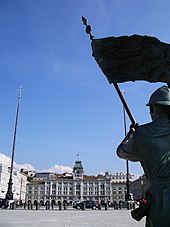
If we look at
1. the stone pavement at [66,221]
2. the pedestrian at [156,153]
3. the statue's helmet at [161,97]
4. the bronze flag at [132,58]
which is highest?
the bronze flag at [132,58]

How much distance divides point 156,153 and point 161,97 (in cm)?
55

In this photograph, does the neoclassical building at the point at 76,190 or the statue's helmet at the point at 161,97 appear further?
the neoclassical building at the point at 76,190

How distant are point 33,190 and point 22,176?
46.8 ft

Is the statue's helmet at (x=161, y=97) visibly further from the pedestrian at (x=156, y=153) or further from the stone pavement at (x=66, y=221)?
the stone pavement at (x=66, y=221)

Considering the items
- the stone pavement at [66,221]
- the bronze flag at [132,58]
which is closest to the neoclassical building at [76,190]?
the stone pavement at [66,221]

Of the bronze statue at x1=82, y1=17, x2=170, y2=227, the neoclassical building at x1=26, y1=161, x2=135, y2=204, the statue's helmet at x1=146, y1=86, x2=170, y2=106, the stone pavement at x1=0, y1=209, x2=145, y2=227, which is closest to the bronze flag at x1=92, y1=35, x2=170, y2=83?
the bronze statue at x1=82, y1=17, x2=170, y2=227

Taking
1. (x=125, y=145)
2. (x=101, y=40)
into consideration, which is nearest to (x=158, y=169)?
(x=125, y=145)

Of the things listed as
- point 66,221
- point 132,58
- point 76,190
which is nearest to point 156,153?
point 132,58

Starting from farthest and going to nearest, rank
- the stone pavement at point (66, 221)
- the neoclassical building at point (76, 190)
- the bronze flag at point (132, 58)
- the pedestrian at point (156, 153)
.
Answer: the neoclassical building at point (76, 190)
the stone pavement at point (66, 221)
the bronze flag at point (132, 58)
the pedestrian at point (156, 153)

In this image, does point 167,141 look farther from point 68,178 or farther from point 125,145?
point 68,178

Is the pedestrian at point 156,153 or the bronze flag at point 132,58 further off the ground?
the bronze flag at point 132,58

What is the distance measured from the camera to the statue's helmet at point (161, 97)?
2.38 m

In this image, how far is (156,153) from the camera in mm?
2180

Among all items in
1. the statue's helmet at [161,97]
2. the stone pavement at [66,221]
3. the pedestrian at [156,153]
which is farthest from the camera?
the stone pavement at [66,221]
